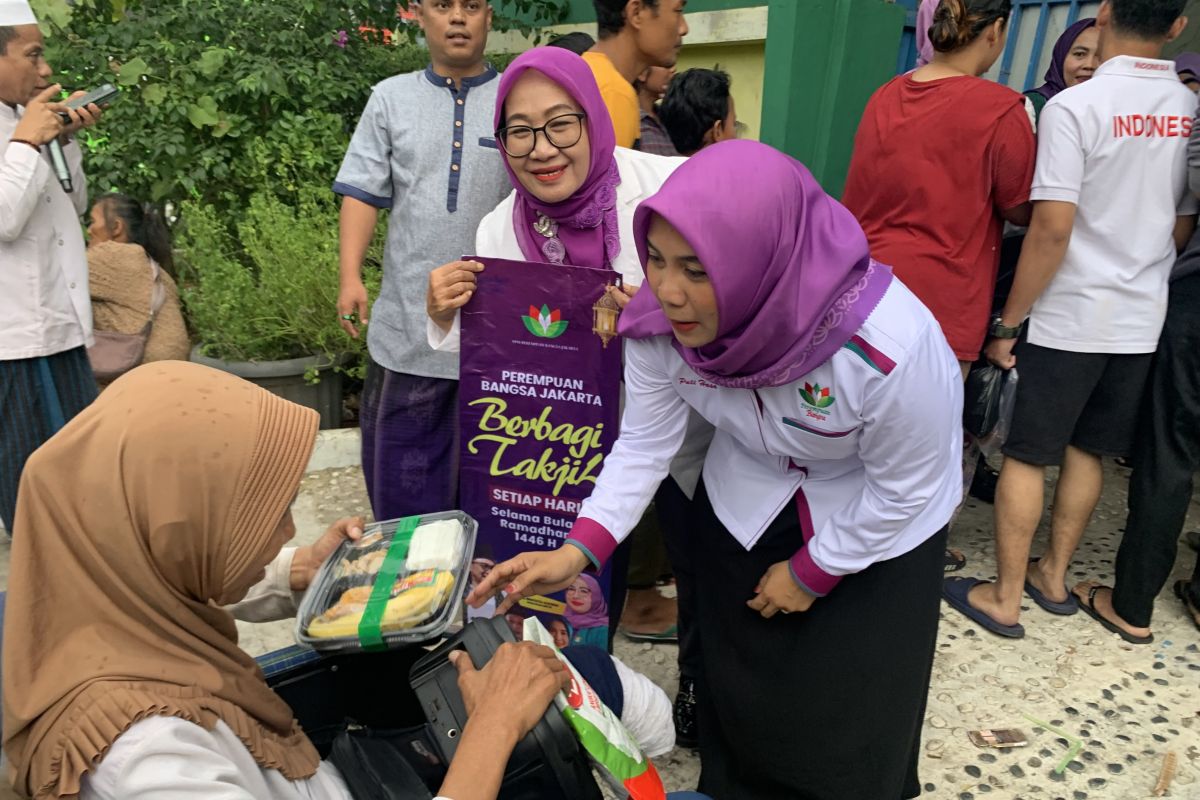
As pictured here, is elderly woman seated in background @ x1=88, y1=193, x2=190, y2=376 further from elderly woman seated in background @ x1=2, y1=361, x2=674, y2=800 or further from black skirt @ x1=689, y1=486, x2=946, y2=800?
black skirt @ x1=689, y1=486, x2=946, y2=800

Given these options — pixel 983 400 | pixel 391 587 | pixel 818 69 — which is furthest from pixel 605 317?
pixel 818 69

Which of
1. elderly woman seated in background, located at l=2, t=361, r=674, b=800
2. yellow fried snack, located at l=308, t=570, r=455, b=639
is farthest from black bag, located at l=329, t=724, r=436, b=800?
yellow fried snack, located at l=308, t=570, r=455, b=639

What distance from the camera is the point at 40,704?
1.11 m

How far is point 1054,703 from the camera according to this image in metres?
2.50

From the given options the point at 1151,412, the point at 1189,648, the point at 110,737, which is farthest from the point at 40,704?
the point at 1189,648

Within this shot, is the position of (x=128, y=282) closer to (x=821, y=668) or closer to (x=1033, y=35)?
(x=821, y=668)

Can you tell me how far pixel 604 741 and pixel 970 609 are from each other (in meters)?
2.04

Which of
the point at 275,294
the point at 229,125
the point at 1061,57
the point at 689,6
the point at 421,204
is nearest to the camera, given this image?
the point at 421,204

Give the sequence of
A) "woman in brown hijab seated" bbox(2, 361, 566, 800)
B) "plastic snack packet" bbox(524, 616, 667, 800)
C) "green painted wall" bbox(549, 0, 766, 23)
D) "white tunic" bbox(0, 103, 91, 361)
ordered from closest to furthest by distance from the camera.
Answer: "woman in brown hijab seated" bbox(2, 361, 566, 800), "plastic snack packet" bbox(524, 616, 667, 800), "white tunic" bbox(0, 103, 91, 361), "green painted wall" bbox(549, 0, 766, 23)

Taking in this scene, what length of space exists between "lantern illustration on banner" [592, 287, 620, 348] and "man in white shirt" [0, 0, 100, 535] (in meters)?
1.96

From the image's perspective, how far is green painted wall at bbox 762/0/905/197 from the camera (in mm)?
4184

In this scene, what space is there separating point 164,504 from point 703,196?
92 centimetres

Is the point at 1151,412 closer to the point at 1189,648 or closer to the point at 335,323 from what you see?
the point at 1189,648

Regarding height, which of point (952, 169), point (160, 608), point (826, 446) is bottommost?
point (160, 608)
